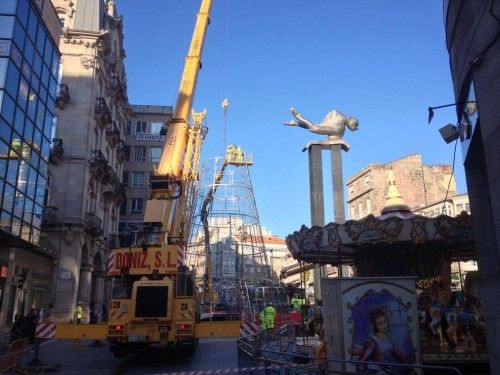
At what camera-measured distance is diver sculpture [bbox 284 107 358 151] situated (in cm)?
2810

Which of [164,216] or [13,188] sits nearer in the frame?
[164,216]

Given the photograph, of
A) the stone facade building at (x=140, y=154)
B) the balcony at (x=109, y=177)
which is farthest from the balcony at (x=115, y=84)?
the stone facade building at (x=140, y=154)

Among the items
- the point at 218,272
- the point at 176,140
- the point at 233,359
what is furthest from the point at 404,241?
the point at 218,272

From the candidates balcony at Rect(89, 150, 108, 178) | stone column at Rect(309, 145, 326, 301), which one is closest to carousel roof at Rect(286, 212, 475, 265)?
stone column at Rect(309, 145, 326, 301)

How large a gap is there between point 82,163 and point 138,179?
21.0 m

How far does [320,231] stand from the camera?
1748cm

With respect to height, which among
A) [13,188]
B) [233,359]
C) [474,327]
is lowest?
[233,359]

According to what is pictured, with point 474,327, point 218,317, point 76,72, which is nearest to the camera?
point 474,327

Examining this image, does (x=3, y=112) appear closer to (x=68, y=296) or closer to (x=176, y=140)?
(x=176, y=140)

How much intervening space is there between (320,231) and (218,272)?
2105 centimetres

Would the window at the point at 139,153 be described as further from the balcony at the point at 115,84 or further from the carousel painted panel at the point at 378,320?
the carousel painted panel at the point at 378,320

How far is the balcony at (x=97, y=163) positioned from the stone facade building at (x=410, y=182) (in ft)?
120

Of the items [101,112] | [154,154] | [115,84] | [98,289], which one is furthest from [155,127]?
[98,289]

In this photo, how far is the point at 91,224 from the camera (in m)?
34.9
